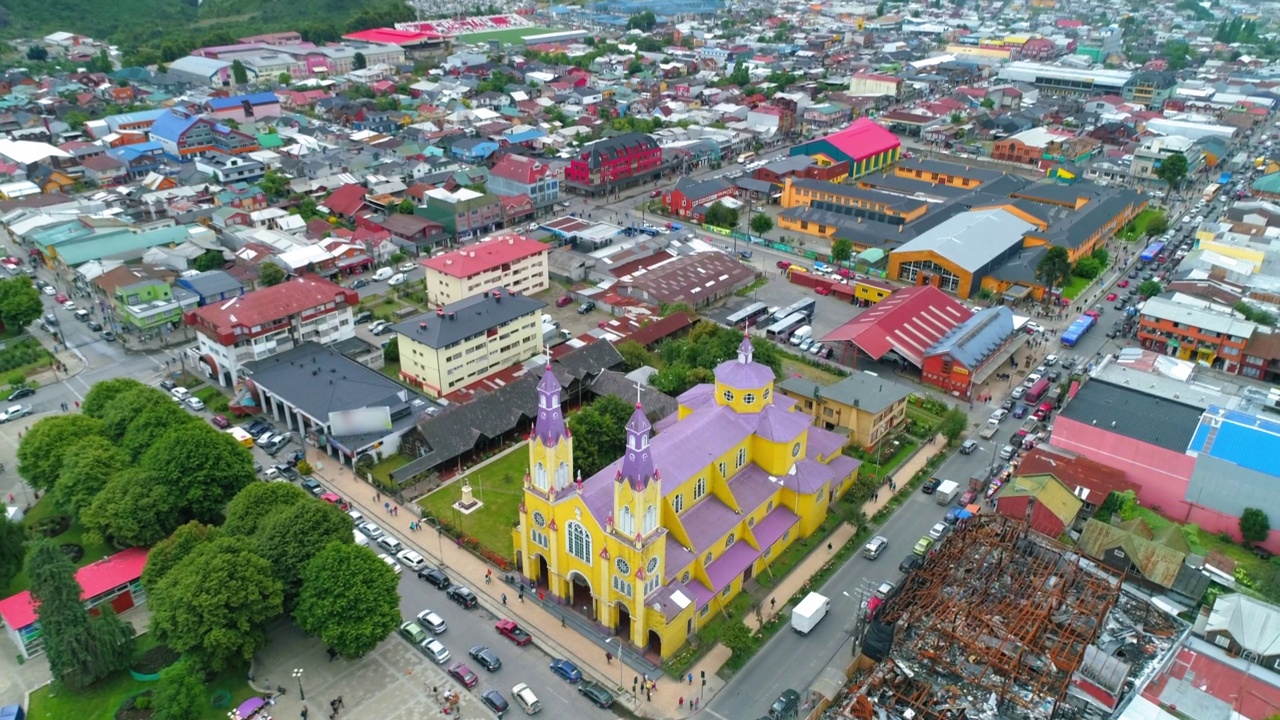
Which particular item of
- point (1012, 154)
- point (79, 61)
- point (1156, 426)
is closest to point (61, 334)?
point (1156, 426)

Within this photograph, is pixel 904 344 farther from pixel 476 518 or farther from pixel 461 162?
pixel 461 162

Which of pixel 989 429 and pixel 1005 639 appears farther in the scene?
pixel 989 429

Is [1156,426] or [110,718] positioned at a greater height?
[1156,426]


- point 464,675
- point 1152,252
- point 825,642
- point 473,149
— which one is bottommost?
point 825,642

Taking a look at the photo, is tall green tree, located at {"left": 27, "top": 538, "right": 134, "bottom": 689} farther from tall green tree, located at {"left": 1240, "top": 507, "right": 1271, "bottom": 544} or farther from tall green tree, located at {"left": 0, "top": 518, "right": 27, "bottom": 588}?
tall green tree, located at {"left": 1240, "top": 507, "right": 1271, "bottom": 544}

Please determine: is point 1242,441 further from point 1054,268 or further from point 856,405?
point 1054,268

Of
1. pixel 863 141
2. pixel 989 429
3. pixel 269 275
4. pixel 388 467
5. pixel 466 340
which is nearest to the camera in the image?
pixel 388 467

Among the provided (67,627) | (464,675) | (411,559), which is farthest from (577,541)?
(67,627)
